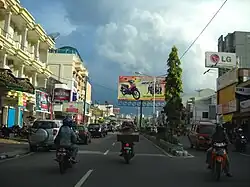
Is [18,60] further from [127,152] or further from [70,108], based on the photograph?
[70,108]

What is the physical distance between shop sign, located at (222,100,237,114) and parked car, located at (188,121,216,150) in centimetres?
2097

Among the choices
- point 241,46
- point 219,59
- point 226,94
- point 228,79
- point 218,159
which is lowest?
point 218,159

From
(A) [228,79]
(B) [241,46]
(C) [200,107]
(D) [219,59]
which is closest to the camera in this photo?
(A) [228,79]

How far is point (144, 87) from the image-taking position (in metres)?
65.2

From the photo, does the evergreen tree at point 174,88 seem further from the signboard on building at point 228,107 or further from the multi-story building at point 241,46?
the multi-story building at point 241,46

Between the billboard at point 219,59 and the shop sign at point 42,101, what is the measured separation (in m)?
26.0

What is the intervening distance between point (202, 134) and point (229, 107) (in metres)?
25.3

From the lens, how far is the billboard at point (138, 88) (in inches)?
2552

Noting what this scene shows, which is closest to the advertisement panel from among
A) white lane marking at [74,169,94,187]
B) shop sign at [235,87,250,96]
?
shop sign at [235,87,250,96]

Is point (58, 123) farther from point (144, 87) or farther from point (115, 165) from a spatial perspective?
point (144, 87)

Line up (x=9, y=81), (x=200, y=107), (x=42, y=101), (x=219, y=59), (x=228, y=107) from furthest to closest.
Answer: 1. (x=200, y=107)
2. (x=219, y=59)
3. (x=228, y=107)
4. (x=42, y=101)
5. (x=9, y=81)

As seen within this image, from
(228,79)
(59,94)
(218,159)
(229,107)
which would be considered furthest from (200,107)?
(218,159)

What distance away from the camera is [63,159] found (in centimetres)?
1271

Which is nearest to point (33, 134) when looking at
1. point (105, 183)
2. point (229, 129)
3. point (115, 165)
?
point (115, 165)
